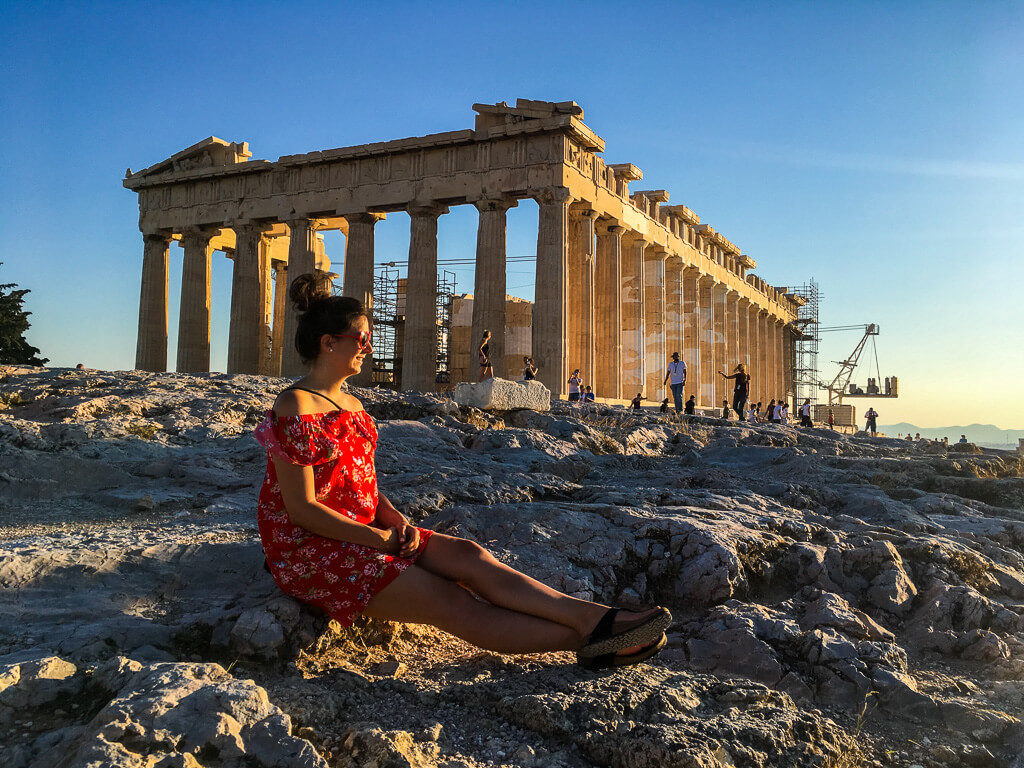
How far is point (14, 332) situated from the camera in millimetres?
30609

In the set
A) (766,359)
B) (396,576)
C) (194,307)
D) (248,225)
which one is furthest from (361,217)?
(766,359)

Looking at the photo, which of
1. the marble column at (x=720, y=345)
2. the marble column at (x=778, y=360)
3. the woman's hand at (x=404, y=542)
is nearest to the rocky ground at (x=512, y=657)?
the woman's hand at (x=404, y=542)

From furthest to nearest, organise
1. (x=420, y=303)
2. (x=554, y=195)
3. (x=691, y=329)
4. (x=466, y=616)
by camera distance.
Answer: (x=691, y=329), (x=420, y=303), (x=554, y=195), (x=466, y=616)

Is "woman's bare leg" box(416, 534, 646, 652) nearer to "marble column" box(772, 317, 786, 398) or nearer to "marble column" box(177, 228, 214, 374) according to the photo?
"marble column" box(177, 228, 214, 374)

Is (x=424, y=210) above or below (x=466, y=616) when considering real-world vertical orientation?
above

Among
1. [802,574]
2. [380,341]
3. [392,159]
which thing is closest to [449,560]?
[802,574]

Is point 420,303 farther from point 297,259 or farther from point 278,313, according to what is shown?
point 278,313

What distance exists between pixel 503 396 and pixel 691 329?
2217cm

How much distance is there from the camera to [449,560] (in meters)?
3.40

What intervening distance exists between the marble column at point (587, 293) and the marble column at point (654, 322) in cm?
459

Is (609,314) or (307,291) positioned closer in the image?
(307,291)

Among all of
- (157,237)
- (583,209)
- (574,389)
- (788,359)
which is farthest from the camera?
(788,359)

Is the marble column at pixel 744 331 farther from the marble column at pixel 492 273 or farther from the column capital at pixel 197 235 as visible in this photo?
the column capital at pixel 197 235

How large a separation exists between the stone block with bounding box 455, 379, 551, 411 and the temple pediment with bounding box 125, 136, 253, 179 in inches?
721
